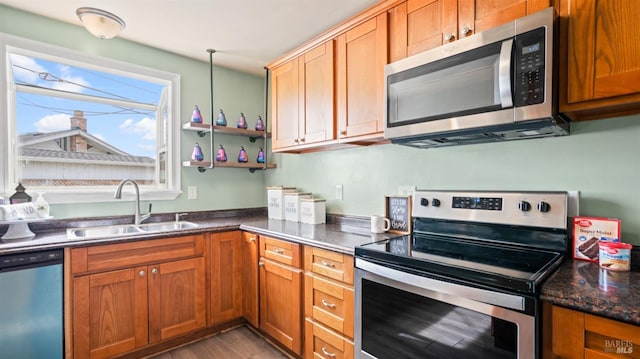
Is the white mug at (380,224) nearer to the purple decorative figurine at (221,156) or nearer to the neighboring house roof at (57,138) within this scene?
the purple decorative figurine at (221,156)

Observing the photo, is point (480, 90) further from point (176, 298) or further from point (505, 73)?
point (176, 298)

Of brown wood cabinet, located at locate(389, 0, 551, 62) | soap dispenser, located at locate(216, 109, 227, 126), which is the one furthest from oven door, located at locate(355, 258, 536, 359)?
soap dispenser, located at locate(216, 109, 227, 126)

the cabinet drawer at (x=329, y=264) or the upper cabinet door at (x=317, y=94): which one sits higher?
the upper cabinet door at (x=317, y=94)

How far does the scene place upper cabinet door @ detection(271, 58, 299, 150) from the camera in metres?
2.51

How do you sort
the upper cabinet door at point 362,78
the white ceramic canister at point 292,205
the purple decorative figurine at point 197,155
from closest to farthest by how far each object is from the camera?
the upper cabinet door at point 362,78 → the white ceramic canister at point 292,205 → the purple decorative figurine at point 197,155

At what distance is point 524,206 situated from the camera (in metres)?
1.49

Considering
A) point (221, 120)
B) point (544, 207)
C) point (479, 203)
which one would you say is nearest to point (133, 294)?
point (221, 120)

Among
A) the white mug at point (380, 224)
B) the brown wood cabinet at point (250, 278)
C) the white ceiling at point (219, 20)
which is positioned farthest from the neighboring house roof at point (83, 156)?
the white mug at point (380, 224)

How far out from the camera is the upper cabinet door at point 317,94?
2.19 m

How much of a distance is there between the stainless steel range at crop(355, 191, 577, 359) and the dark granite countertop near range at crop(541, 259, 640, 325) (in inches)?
1.8

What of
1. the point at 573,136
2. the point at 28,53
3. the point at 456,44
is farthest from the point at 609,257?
the point at 28,53

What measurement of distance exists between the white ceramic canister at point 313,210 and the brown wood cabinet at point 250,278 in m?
0.45

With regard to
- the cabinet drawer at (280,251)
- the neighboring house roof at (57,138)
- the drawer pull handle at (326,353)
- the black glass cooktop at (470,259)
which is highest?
the neighboring house roof at (57,138)

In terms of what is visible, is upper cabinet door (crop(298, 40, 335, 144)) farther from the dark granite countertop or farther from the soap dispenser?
the soap dispenser
